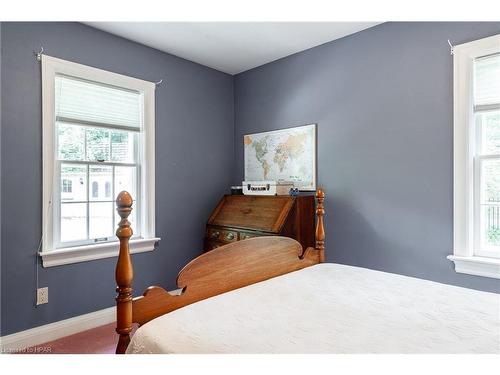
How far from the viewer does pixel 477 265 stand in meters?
2.14

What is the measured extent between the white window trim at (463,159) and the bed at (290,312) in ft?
2.43

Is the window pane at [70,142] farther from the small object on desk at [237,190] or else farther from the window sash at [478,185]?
the window sash at [478,185]

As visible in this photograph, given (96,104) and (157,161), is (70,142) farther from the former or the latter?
(157,161)

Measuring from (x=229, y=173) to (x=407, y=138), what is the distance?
1.97m

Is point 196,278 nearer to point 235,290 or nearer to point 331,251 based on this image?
point 235,290

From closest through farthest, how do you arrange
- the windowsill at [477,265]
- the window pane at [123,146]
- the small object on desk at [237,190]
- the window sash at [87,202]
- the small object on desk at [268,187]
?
the windowsill at [477,265], the window sash at [87,202], the window pane at [123,146], the small object on desk at [268,187], the small object on desk at [237,190]

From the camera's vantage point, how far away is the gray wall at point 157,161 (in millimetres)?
2225

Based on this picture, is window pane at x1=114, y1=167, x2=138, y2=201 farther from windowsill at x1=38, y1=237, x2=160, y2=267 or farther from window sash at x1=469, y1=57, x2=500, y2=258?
window sash at x1=469, y1=57, x2=500, y2=258

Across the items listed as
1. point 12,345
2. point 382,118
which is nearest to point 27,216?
point 12,345

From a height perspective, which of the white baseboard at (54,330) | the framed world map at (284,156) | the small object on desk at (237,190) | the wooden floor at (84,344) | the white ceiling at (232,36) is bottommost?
the wooden floor at (84,344)

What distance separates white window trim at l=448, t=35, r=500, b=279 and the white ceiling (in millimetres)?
798

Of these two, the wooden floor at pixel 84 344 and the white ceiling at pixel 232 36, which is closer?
the wooden floor at pixel 84 344

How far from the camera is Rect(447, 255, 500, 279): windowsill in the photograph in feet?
6.84

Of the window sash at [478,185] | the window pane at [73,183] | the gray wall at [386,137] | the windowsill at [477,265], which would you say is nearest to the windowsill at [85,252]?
the window pane at [73,183]
